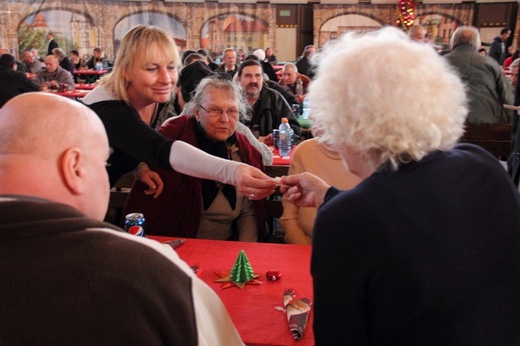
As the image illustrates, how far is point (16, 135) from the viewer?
1.04 metres

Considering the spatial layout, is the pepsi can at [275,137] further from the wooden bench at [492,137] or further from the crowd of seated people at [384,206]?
the crowd of seated people at [384,206]

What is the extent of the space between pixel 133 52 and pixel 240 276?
4.08 feet

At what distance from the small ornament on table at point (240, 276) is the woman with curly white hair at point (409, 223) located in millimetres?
646

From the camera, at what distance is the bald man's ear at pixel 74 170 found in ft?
3.43

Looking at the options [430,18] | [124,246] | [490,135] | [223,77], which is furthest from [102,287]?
[430,18]

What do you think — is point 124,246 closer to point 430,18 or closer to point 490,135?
point 490,135

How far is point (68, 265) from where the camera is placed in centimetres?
88

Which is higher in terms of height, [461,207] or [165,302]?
[461,207]

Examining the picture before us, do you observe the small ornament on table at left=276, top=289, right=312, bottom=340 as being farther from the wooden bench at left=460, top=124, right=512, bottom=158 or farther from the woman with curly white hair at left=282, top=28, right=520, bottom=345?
the wooden bench at left=460, top=124, right=512, bottom=158

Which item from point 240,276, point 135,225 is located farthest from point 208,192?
point 240,276

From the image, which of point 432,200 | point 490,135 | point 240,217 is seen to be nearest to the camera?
point 432,200

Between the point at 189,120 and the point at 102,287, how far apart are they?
2.23 metres

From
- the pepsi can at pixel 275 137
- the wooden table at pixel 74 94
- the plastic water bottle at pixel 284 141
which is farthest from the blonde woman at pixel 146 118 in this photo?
the wooden table at pixel 74 94

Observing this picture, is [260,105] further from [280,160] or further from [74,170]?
[74,170]
